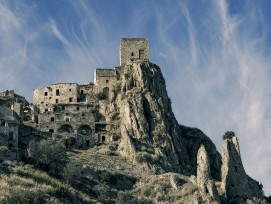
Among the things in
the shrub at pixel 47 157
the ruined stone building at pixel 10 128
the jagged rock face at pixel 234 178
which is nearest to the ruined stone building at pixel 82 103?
the ruined stone building at pixel 10 128

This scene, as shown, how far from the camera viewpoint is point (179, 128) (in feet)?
360

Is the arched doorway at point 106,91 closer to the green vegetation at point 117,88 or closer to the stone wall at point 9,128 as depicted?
the green vegetation at point 117,88

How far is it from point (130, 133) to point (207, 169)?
689 inches

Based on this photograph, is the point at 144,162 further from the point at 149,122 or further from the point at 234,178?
the point at 234,178

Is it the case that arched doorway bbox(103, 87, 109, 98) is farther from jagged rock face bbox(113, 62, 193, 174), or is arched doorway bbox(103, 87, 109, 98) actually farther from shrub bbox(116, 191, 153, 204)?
shrub bbox(116, 191, 153, 204)

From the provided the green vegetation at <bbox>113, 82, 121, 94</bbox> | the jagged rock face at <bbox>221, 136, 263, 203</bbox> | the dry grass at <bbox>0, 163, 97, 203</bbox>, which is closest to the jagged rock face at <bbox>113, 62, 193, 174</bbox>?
the green vegetation at <bbox>113, 82, 121, 94</bbox>

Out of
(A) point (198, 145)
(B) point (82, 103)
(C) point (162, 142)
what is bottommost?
(C) point (162, 142)

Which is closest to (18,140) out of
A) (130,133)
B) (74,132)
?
(74,132)

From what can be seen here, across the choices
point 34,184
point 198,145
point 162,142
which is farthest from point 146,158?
point 34,184

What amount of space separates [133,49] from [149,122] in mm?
21814

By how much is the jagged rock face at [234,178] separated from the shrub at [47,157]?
22.6 m

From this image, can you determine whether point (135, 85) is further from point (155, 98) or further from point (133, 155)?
point (133, 155)

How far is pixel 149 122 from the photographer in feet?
337

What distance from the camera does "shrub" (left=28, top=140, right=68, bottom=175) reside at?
280 ft
